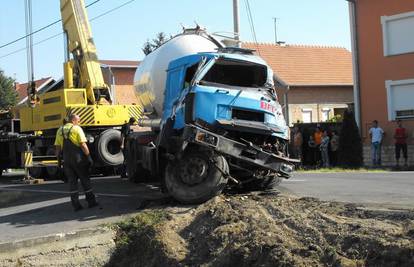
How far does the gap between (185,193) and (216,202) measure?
0.67 meters

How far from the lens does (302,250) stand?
21.1ft

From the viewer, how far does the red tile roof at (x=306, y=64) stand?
39.0 metres

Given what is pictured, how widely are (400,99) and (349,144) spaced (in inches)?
143

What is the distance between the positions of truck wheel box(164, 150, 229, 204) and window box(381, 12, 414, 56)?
17.4 meters

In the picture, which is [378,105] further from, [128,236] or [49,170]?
[128,236]

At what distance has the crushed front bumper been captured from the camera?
30.9ft

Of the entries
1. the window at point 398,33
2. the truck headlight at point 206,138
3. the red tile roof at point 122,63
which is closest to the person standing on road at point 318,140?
the window at point 398,33

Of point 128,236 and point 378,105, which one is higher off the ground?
point 378,105

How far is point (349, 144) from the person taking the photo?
2297cm

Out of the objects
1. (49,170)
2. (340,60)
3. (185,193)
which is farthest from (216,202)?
(340,60)

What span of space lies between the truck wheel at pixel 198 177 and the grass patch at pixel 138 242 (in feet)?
2.59

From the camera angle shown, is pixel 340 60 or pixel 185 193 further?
pixel 340 60

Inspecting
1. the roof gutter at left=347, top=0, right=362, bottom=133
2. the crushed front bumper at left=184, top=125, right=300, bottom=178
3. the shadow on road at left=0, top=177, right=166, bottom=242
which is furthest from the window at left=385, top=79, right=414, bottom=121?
→ the crushed front bumper at left=184, top=125, right=300, bottom=178

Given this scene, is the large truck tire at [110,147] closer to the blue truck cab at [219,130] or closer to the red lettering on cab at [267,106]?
the blue truck cab at [219,130]
